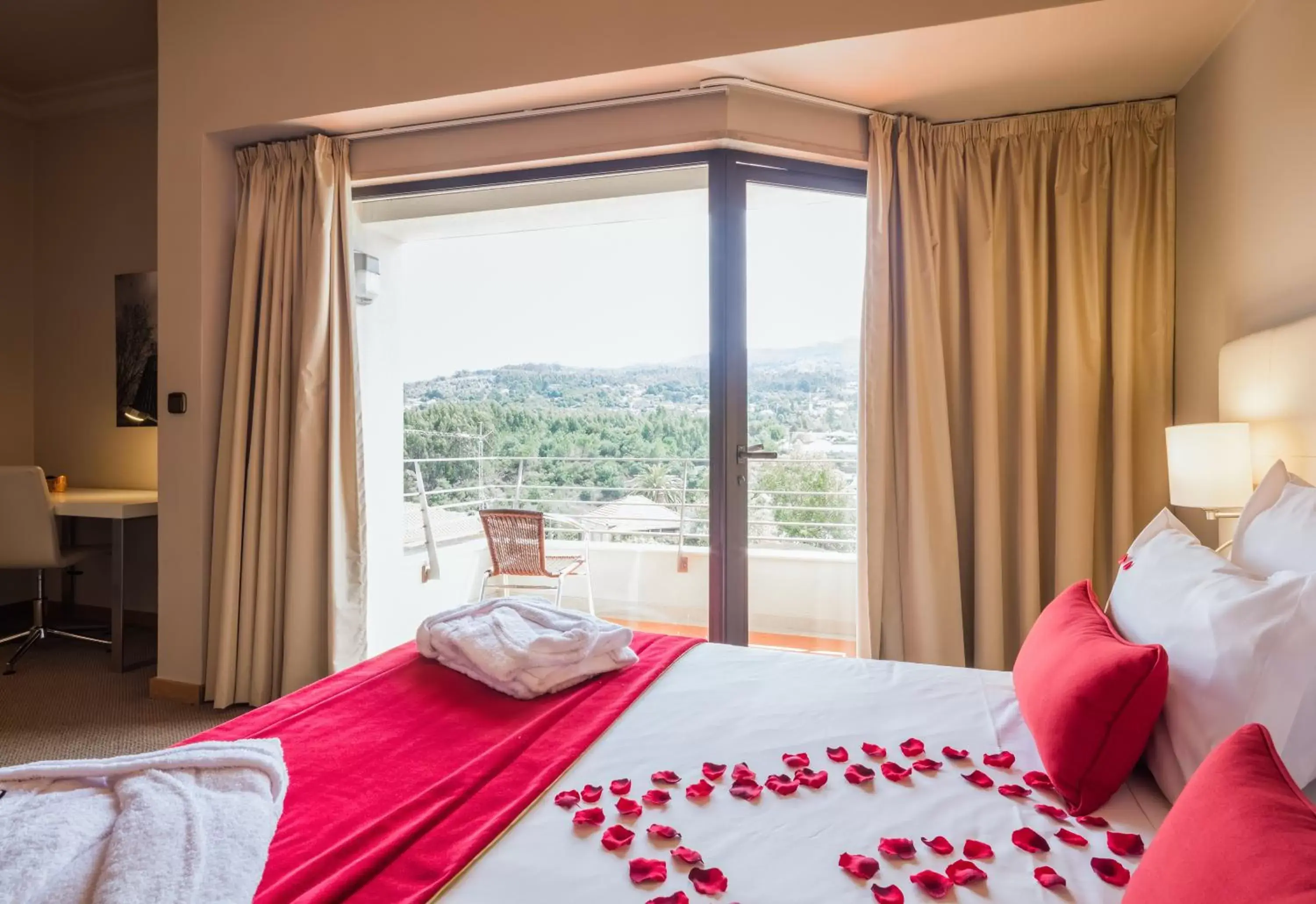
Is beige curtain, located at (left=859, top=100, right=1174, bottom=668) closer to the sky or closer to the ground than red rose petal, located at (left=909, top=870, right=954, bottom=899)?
closer to the sky

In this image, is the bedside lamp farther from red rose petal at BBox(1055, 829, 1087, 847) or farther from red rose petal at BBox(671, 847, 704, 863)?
red rose petal at BBox(671, 847, 704, 863)

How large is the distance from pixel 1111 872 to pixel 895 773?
340 mm

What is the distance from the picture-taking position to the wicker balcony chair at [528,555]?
328 cm

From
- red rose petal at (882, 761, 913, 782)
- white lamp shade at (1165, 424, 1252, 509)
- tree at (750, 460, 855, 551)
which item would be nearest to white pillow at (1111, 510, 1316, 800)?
red rose petal at (882, 761, 913, 782)

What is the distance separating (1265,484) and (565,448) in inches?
95.0

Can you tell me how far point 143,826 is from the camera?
85 cm

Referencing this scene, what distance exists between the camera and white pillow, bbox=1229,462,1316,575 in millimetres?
1257

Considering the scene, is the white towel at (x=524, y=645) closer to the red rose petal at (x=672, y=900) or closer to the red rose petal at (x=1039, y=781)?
the red rose petal at (x=672, y=900)

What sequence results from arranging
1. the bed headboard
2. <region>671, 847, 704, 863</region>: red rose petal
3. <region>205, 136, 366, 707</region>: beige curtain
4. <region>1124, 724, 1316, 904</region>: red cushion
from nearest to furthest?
1. <region>1124, 724, 1316, 904</region>: red cushion
2. <region>671, 847, 704, 863</region>: red rose petal
3. the bed headboard
4. <region>205, 136, 366, 707</region>: beige curtain

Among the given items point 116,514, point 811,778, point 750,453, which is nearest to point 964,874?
point 811,778

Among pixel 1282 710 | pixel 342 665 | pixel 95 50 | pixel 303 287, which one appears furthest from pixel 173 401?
pixel 1282 710

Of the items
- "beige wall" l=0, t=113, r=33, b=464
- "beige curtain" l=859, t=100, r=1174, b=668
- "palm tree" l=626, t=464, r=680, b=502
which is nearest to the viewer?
"beige curtain" l=859, t=100, r=1174, b=668

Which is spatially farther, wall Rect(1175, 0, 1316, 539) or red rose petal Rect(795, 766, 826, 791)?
wall Rect(1175, 0, 1316, 539)

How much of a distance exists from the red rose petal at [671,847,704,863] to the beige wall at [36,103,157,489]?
4.21 m
